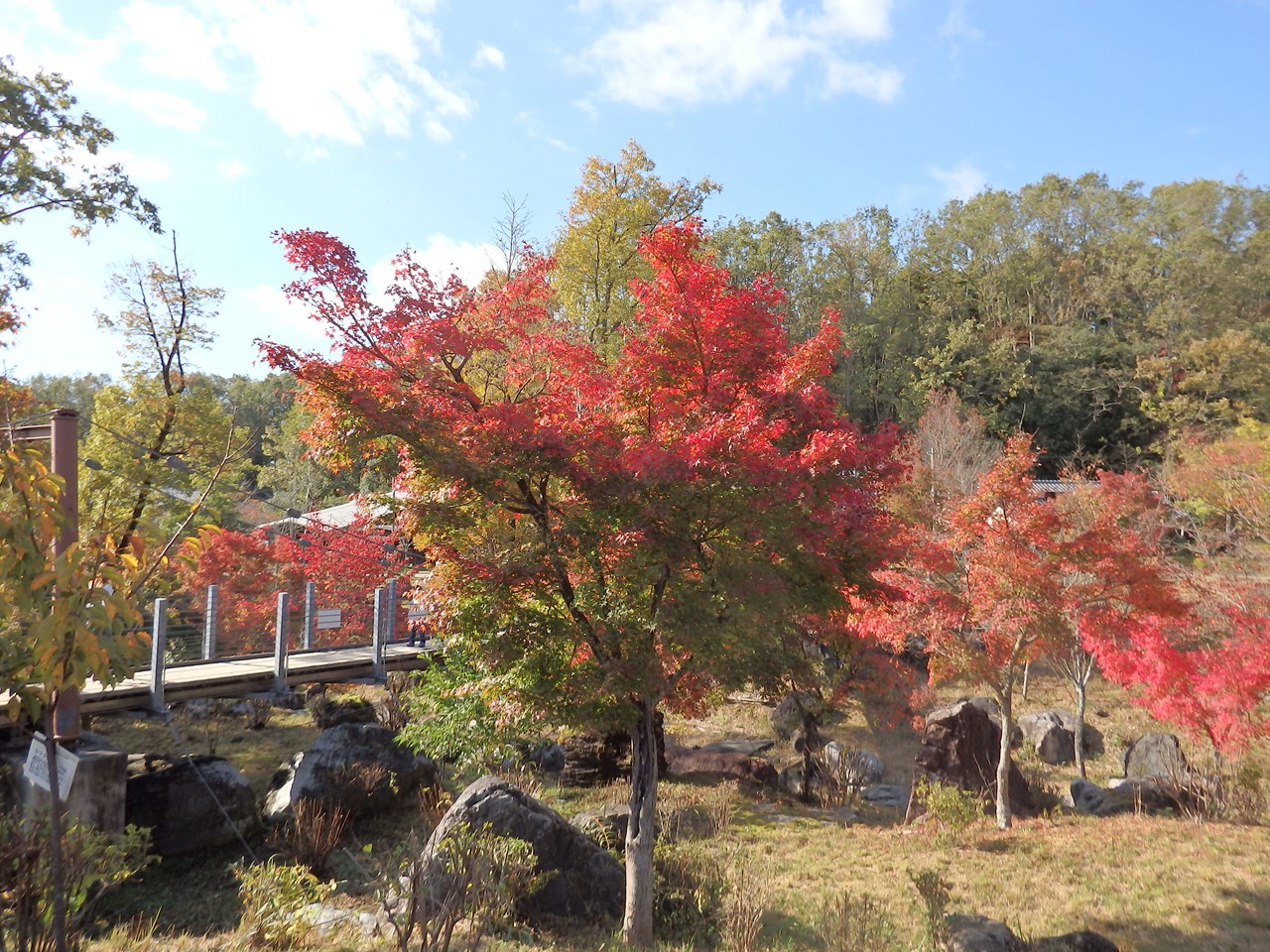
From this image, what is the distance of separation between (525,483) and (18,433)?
20.0 feet

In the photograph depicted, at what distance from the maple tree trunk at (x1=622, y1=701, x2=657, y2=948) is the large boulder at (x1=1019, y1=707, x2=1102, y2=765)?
12517mm

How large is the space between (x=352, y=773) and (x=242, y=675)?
6.64 feet

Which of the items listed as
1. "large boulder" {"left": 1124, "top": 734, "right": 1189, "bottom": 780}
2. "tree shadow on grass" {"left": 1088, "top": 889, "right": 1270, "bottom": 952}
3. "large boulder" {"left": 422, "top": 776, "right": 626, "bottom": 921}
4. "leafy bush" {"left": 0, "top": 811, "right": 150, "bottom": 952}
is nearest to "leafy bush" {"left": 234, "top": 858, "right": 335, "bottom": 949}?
"leafy bush" {"left": 0, "top": 811, "right": 150, "bottom": 952}

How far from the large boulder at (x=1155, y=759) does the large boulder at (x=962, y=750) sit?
86.4 inches

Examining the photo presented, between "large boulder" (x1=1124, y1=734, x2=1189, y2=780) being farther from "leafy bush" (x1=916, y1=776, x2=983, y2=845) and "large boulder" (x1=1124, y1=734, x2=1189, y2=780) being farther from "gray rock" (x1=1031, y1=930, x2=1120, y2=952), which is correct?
"gray rock" (x1=1031, y1=930, x2=1120, y2=952)

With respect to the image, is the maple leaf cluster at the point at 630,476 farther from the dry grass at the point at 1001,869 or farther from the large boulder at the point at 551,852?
the dry grass at the point at 1001,869

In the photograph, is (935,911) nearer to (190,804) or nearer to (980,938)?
(980,938)

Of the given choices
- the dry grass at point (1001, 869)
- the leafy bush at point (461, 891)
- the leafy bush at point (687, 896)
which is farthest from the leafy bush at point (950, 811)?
the leafy bush at point (461, 891)

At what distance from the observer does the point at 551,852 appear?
812 centimetres

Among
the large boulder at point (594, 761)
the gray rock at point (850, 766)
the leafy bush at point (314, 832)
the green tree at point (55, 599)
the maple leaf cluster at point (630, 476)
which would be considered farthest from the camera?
the gray rock at point (850, 766)

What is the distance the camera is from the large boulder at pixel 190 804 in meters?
9.64

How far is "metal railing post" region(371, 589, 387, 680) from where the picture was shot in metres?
13.2

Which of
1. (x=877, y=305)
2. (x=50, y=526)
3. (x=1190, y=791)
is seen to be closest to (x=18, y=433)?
→ (x=50, y=526)

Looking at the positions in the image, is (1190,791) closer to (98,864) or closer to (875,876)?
(875,876)
